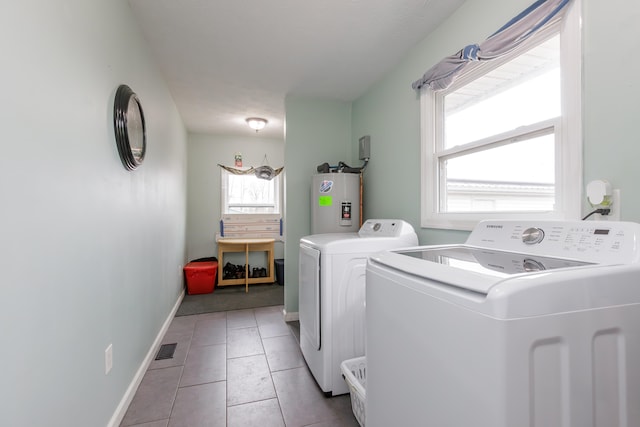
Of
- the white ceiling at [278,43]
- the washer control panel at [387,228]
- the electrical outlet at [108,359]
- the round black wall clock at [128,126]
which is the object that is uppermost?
the white ceiling at [278,43]

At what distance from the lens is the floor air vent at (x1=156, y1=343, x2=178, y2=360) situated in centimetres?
243

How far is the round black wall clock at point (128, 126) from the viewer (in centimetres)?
161

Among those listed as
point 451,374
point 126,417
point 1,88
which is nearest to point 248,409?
point 126,417

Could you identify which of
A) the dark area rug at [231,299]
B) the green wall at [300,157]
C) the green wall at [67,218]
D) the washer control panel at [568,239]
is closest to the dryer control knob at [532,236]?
the washer control panel at [568,239]

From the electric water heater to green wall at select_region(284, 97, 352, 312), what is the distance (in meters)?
0.41

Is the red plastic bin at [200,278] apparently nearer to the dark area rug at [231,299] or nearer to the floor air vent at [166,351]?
the dark area rug at [231,299]

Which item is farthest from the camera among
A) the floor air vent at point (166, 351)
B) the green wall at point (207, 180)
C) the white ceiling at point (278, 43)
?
the green wall at point (207, 180)

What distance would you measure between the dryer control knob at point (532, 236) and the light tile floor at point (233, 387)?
1.33m

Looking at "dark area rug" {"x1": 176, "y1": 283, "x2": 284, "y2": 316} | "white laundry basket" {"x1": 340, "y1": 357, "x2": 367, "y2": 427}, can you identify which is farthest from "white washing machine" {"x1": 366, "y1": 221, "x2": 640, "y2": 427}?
"dark area rug" {"x1": 176, "y1": 283, "x2": 284, "y2": 316}

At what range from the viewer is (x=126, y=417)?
1712mm

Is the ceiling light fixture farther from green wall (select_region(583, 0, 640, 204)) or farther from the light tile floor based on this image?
green wall (select_region(583, 0, 640, 204))

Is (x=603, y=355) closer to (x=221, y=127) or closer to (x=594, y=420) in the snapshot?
(x=594, y=420)

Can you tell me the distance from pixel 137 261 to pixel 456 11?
8.79 feet

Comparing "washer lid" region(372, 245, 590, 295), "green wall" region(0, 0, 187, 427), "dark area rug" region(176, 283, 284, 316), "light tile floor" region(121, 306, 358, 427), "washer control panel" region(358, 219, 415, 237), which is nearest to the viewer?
"washer lid" region(372, 245, 590, 295)
